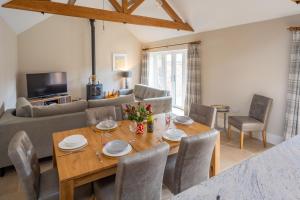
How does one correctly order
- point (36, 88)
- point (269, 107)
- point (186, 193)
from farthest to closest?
point (36, 88)
point (269, 107)
point (186, 193)

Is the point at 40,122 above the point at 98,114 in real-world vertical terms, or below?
below

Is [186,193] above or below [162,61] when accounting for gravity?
below

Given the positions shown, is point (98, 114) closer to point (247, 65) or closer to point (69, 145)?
point (69, 145)

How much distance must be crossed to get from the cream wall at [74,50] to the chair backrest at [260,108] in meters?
4.87

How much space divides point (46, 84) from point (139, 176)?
5.50 m

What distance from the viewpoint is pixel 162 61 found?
7.00 m

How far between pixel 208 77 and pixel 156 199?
13.1 feet

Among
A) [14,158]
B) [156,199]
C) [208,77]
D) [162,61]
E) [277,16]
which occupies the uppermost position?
[277,16]

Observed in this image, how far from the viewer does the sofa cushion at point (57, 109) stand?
2953 mm

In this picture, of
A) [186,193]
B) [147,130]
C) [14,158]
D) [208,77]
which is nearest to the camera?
[186,193]

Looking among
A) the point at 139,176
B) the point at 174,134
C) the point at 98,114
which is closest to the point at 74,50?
the point at 98,114

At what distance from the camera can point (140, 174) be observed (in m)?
1.45

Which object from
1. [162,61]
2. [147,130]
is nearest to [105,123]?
[147,130]

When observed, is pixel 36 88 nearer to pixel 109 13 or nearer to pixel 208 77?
pixel 109 13
